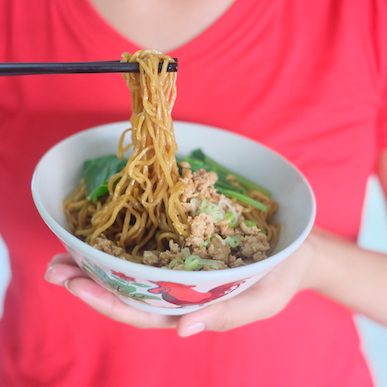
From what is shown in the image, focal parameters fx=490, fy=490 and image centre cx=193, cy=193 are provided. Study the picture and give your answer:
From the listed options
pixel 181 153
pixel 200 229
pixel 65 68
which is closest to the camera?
pixel 65 68

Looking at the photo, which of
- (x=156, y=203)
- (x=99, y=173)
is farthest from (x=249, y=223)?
(x=99, y=173)

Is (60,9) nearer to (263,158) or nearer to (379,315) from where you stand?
(263,158)

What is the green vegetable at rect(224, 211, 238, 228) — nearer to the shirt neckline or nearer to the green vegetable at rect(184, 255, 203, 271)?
the green vegetable at rect(184, 255, 203, 271)

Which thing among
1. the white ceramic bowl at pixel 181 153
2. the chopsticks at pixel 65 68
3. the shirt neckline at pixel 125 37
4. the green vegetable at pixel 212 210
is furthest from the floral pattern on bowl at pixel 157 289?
the shirt neckline at pixel 125 37

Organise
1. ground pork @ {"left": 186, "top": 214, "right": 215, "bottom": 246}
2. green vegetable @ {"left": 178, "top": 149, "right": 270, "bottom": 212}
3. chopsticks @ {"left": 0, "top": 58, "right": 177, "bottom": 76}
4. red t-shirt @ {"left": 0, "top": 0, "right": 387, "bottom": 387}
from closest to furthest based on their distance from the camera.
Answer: chopsticks @ {"left": 0, "top": 58, "right": 177, "bottom": 76}
ground pork @ {"left": 186, "top": 214, "right": 215, "bottom": 246}
green vegetable @ {"left": 178, "top": 149, "right": 270, "bottom": 212}
red t-shirt @ {"left": 0, "top": 0, "right": 387, "bottom": 387}

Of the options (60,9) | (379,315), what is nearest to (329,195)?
(379,315)

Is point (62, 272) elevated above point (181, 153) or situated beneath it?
situated beneath

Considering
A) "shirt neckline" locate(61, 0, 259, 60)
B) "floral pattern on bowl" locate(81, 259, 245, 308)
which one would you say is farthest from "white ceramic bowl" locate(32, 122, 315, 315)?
"shirt neckline" locate(61, 0, 259, 60)

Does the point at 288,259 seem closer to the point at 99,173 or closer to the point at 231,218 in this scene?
the point at 231,218
